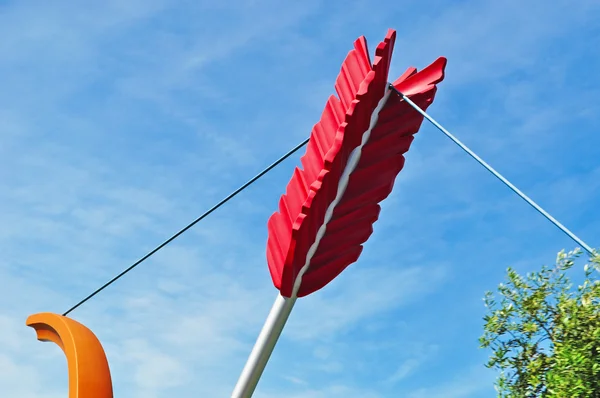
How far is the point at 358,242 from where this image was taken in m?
6.29

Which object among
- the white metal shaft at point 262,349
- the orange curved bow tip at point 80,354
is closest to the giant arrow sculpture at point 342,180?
the white metal shaft at point 262,349

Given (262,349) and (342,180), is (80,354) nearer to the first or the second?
(262,349)

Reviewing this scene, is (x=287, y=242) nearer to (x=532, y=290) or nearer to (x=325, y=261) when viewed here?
(x=325, y=261)

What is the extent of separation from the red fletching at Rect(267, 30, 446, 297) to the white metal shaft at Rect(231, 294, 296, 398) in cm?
16

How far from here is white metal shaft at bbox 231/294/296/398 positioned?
19.3 feet

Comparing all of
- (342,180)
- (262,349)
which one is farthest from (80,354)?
(342,180)

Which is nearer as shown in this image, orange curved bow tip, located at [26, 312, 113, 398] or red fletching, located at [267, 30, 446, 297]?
red fletching, located at [267, 30, 446, 297]

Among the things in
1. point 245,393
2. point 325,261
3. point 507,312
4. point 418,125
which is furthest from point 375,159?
point 507,312

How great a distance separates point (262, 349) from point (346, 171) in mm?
1527

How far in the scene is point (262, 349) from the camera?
588cm

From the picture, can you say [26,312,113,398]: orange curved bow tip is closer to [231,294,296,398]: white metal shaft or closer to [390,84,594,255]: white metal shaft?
[231,294,296,398]: white metal shaft

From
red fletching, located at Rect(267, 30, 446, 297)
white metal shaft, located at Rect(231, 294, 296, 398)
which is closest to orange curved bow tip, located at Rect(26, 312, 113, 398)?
white metal shaft, located at Rect(231, 294, 296, 398)

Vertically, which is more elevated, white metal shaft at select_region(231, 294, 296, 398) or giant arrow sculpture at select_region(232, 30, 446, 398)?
giant arrow sculpture at select_region(232, 30, 446, 398)

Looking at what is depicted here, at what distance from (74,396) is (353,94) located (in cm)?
337
